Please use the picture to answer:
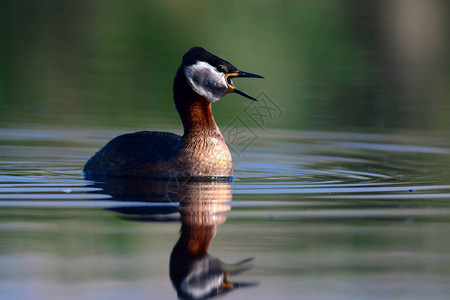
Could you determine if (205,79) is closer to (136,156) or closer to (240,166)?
(136,156)

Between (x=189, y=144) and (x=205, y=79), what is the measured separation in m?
0.78

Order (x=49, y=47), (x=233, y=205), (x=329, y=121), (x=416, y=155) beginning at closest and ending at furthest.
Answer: (x=233, y=205) < (x=416, y=155) < (x=329, y=121) < (x=49, y=47)

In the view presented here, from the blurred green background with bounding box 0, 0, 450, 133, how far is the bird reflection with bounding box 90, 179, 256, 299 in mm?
4990

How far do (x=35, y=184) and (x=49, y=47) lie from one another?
56.7ft

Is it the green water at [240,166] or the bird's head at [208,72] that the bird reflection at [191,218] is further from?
the bird's head at [208,72]

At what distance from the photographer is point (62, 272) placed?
265 inches

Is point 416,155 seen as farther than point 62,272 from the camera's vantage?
Yes

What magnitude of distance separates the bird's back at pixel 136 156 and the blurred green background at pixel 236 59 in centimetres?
379

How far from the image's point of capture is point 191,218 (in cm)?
868

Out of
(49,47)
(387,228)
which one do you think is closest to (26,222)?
(387,228)

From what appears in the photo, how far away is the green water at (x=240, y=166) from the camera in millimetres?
6840

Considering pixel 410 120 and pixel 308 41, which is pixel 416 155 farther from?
pixel 308 41

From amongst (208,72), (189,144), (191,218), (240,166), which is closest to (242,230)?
(191,218)

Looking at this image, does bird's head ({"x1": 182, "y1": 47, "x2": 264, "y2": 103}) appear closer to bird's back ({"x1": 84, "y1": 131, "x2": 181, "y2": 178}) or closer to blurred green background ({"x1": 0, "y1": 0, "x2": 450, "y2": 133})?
bird's back ({"x1": 84, "y1": 131, "x2": 181, "y2": 178})
